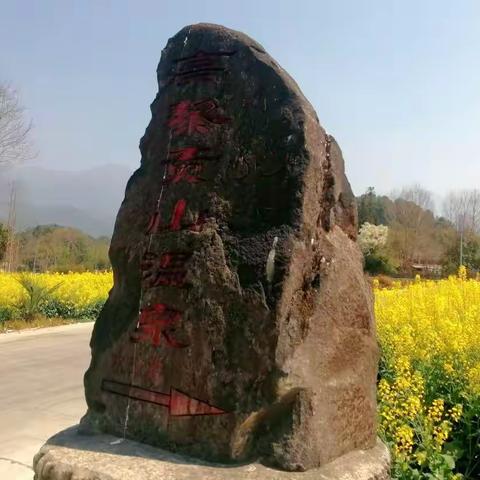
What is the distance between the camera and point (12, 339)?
959cm

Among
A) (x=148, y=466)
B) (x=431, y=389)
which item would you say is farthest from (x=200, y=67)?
(x=431, y=389)

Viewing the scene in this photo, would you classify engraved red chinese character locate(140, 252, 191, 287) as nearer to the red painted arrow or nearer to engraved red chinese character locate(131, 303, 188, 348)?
engraved red chinese character locate(131, 303, 188, 348)

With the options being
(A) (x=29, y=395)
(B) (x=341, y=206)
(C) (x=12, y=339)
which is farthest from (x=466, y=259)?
(B) (x=341, y=206)

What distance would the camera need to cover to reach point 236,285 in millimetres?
2711

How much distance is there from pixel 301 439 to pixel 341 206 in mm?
1169

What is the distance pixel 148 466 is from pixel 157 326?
0.63m

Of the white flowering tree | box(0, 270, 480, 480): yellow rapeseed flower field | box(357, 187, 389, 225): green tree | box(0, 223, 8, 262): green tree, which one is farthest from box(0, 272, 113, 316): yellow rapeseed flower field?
box(357, 187, 389, 225): green tree

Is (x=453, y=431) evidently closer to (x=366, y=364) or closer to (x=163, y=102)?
(x=366, y=364)

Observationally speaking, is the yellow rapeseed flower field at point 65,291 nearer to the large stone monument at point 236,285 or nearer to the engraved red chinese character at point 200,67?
the large stone monument at point 236,285

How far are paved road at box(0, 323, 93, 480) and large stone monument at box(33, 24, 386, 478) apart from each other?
1636mm

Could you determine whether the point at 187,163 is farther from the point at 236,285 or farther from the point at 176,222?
the point at 236,285

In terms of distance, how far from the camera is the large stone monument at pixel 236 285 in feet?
8.61

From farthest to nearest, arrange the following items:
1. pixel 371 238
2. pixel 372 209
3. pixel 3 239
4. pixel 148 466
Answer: pixel 372 209, pixel 371 238, pixel 3 239, pixel 148 466

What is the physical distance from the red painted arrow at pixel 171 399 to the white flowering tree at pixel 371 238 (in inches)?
762
